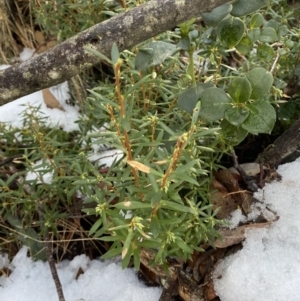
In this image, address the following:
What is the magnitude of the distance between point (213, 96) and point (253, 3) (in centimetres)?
22

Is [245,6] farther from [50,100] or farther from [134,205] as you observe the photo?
[50,100]

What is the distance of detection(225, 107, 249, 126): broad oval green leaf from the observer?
0.91m

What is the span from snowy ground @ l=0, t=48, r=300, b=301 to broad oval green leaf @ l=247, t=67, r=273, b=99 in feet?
1.31

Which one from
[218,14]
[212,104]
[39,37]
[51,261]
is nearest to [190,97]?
[212,104]

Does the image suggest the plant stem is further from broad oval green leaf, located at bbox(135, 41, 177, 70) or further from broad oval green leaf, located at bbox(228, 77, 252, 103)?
broad oval green leaf, located at bbox(228, 77, 252, 103)

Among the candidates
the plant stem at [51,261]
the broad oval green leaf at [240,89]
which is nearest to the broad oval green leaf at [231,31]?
the broad oval green leaf at [240,89]

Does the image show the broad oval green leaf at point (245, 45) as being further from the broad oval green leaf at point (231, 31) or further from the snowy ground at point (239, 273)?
the snowy ground at point (239, 273)

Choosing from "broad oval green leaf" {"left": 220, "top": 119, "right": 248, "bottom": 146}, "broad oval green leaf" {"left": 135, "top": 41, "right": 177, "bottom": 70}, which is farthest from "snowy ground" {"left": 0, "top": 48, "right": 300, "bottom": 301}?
"broad oval green leaf" {"left": 135, "top": 41, "right": 177, "bottom": 70}

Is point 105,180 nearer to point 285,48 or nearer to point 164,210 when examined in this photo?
point 164,210

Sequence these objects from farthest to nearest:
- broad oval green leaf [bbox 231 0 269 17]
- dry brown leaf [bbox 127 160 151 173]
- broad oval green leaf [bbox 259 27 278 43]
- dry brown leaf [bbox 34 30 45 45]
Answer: dry brown leaf [bbox 34 30 45 45], broad oval green leaf [bbox 259 27 278 43], broad oval green leaf [bbox 231 0 269 17], dry brown leaf [bbox 127 160 151 173]

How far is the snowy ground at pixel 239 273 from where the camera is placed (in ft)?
3.50

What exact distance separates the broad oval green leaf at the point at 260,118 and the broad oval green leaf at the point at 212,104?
0.19 feet

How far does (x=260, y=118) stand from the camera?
2.96 ft

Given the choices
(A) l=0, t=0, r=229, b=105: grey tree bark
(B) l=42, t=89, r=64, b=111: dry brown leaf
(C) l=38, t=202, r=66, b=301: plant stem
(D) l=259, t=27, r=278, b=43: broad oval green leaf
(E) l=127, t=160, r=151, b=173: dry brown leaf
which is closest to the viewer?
(E) l=127, t=160, r=151, b=173: dry brown leaf
